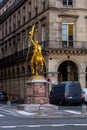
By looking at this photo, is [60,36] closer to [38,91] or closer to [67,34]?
[67,34]

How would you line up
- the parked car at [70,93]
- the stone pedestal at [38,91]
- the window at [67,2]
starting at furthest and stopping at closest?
the window at [67,2] → the parked car at [70,93] → the stone pedestal at [38,91]

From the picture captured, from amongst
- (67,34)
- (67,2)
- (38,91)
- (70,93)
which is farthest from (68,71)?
(38,91)

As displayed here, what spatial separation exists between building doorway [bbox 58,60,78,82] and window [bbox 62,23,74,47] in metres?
2.12

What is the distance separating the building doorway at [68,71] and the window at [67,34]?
2.12 meters

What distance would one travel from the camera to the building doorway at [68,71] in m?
54.0

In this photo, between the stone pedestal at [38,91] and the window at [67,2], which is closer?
the stone pedestal at [38,91]

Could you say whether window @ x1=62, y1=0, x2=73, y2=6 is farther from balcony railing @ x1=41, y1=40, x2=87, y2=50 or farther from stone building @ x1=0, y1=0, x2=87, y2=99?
balcony railing @ x1=41, y1=40, x2=87, y2=50

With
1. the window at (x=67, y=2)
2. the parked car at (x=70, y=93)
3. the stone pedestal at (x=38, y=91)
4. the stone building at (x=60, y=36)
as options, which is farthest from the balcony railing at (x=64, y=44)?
the stone pedestal at (x=38, y=91)

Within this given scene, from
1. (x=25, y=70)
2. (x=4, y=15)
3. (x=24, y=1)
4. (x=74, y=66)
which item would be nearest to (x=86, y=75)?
(x=74, y=66)

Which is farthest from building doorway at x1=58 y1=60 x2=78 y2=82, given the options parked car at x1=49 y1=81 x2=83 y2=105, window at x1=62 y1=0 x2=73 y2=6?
parked car at x1=49 y1=81 x2=83 y2=105

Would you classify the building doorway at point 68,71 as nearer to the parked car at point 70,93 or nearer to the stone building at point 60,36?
the stone building at point 60,36

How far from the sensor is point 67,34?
53094 millimetres

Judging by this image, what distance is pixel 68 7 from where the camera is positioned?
52844 mm

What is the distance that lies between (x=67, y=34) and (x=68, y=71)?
446 centimetres
